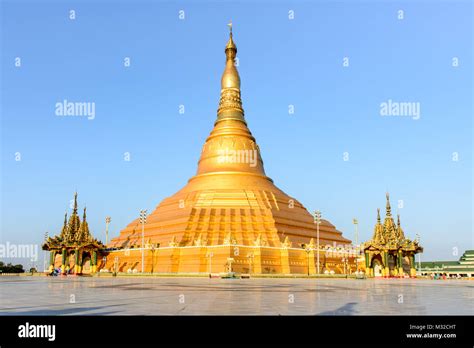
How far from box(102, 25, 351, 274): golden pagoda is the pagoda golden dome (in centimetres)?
13

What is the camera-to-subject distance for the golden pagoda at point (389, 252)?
59.5 m

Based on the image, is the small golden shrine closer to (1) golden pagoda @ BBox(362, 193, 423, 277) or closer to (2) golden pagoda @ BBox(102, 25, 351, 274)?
(2) golden pagoda @ BBox(102, 25, 351, 274)

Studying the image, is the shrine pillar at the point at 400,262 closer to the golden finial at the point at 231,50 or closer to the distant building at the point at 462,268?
the golden finial at the point at 231,50

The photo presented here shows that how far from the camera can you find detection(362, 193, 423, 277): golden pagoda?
59.5m

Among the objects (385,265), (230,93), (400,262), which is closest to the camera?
(385,265)

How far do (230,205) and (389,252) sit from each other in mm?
23085

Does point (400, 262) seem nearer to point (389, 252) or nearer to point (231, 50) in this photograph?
point (389, 252)

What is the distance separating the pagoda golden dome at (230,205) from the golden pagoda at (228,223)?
0.43ft

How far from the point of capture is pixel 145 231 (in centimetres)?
6788

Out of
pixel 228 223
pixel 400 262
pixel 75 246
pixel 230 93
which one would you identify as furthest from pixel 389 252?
pixel 75 246

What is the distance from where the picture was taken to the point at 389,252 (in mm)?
A: 60281

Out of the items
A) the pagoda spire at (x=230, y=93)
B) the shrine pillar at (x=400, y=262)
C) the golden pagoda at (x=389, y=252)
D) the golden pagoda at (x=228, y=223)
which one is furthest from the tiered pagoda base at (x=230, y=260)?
the pagoda spire at (x=230, y=93)
